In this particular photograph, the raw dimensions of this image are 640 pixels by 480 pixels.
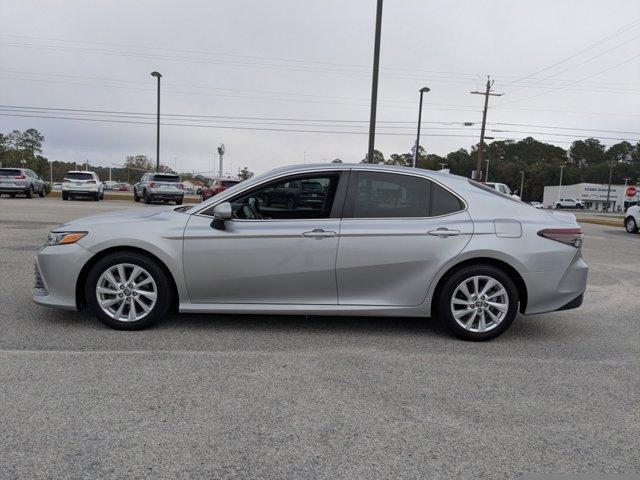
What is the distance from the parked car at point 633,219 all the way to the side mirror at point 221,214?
20.8 m

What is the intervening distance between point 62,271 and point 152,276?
0.82 meters

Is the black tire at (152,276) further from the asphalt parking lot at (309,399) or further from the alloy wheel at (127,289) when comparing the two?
the asphalt parking lot at (309,399)

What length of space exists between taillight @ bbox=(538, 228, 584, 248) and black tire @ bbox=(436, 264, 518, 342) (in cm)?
52

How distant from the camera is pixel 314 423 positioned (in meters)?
3.12

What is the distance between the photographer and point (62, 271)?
186 inches

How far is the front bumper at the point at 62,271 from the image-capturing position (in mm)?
4727

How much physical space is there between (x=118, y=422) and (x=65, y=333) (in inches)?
77.6

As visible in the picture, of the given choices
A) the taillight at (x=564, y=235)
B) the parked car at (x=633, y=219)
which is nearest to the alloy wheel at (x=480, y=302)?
the taillight at (x=564, y=235)

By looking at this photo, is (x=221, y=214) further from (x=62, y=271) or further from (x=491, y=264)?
(x=491, y=264)

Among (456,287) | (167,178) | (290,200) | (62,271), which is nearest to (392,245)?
(456,287)

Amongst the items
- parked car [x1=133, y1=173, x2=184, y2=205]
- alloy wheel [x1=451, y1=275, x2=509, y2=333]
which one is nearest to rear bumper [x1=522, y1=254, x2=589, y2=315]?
alloy wheel [x1=451, y1=275, x2=509, y2=333]

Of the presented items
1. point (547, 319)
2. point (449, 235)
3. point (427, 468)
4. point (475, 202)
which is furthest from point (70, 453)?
point (547, 319)

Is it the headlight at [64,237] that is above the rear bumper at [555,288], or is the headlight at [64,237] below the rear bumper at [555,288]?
above

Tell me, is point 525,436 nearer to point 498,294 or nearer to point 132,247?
point 498,294
